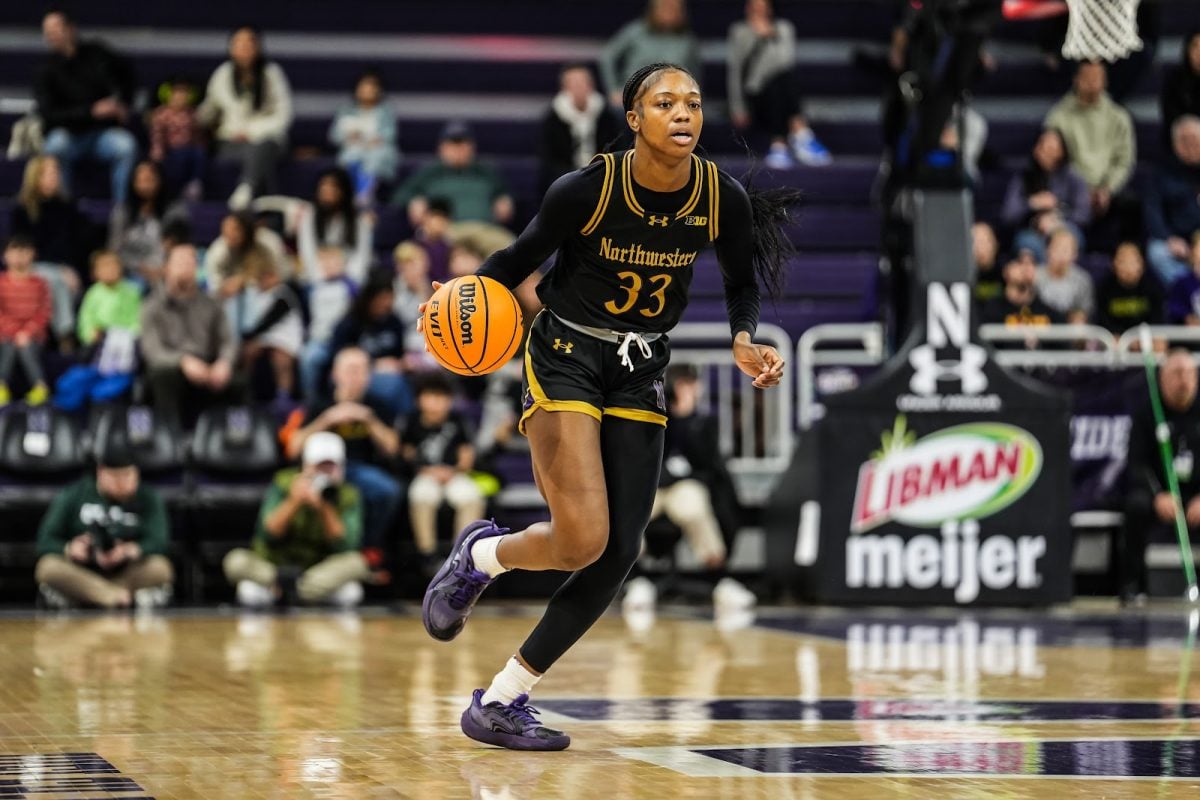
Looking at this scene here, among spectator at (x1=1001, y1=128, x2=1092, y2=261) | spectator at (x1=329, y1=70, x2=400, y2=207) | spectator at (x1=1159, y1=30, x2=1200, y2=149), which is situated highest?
spectator at (x1=1159, y1=30, x2=1200, y2=149)

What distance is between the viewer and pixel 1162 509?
1329 cm

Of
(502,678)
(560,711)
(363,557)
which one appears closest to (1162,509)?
(363,557)

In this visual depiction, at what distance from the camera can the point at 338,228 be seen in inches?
579

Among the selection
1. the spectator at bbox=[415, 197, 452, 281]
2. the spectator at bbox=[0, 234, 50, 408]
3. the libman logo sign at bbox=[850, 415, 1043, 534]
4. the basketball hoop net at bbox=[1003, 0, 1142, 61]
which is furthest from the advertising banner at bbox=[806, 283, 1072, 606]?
the spectator at bbox=[0, 234, 50, 408]

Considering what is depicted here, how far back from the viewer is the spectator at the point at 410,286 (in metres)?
14.3

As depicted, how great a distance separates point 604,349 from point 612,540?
582 millimetres

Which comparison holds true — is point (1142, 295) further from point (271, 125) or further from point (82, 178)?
point (82, 178)

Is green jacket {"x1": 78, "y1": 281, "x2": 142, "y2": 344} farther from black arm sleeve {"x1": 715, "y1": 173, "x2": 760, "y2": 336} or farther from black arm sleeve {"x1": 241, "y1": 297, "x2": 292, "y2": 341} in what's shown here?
black arm sleeve {"x1": 715, "y1": 173, "x2": 760, "y2": 336}

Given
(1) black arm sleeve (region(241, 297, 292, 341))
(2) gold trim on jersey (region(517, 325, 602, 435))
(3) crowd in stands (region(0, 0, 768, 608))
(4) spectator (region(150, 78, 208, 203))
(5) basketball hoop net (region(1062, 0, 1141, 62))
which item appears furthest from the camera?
(4) spectator (region(150, 78, 208, 203))

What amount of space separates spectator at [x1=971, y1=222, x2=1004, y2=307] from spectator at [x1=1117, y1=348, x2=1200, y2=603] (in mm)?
1417

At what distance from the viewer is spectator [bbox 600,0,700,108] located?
16.5 m

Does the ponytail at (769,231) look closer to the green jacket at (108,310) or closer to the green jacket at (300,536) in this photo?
the green jacket at (300,536)

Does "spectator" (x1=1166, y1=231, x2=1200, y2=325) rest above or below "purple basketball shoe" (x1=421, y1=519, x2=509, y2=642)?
above

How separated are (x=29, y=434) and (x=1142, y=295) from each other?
8.10m
